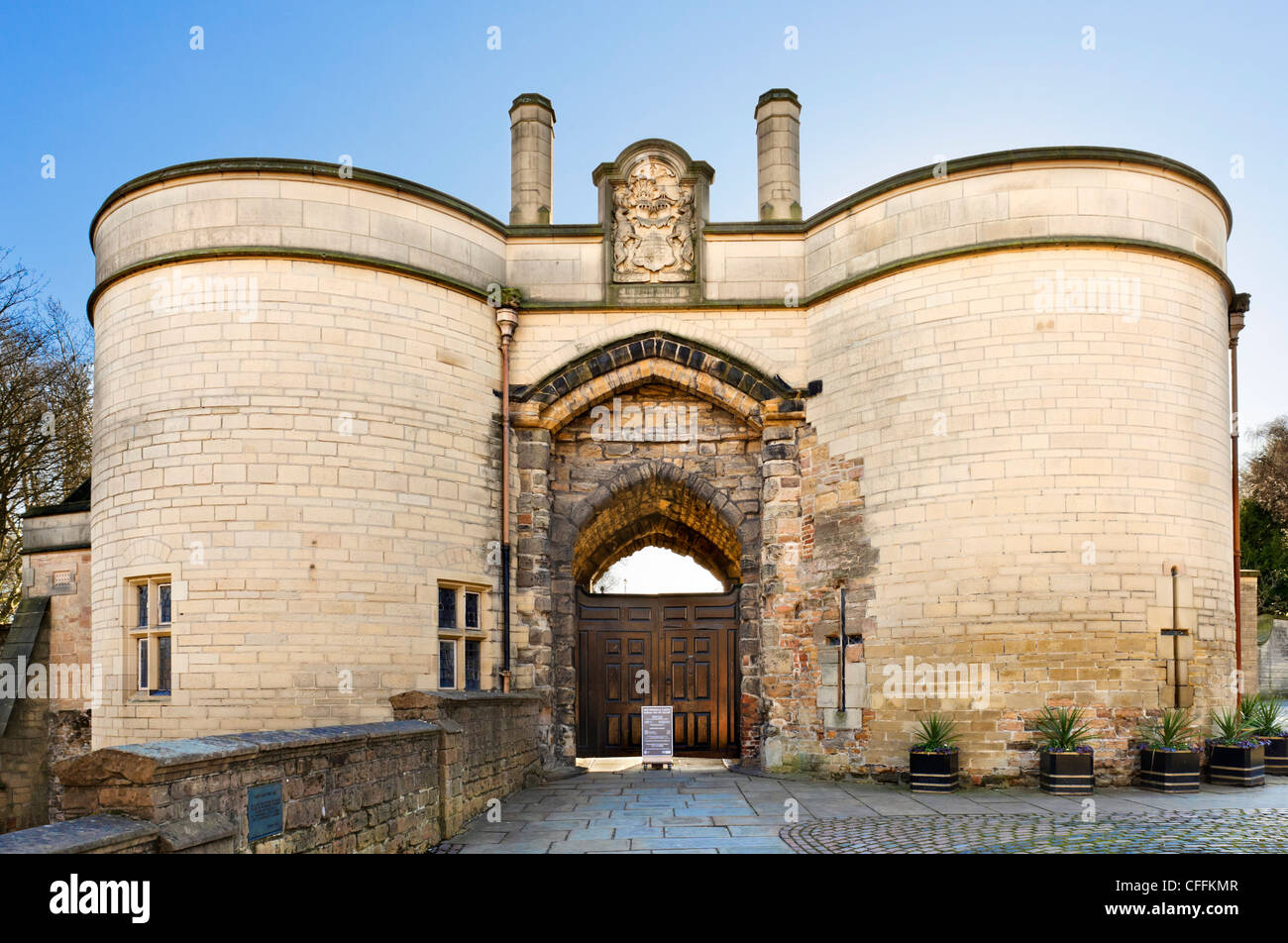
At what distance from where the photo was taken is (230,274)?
11398 mm

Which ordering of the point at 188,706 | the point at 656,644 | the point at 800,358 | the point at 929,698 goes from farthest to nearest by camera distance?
the point at 656,644 → the point at 800,358 → the point at 929,698 → the point at 188,706

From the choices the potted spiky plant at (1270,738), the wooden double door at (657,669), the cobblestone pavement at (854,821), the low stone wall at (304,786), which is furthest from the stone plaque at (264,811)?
the potted spiky plant at (1270,738)

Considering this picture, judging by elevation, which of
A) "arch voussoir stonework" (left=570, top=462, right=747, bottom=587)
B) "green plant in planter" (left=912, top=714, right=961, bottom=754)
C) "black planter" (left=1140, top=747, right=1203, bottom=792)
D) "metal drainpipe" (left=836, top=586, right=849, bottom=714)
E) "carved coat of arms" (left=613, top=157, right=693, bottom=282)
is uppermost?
"carved coat of arms" (left=613, top=157, right=693, bottom=282)

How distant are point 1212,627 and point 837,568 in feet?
13.2

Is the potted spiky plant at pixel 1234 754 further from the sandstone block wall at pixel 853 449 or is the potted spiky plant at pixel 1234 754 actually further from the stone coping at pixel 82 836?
the stone coping at pixel 82 836

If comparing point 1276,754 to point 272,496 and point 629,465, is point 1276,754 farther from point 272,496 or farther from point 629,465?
point 272,496

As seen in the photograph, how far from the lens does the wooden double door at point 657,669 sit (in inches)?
586

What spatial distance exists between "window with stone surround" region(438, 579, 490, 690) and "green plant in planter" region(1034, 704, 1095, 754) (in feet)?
20.6

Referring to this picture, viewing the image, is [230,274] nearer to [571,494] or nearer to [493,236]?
[493,236]

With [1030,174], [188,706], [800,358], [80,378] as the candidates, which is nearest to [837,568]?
[800,358]

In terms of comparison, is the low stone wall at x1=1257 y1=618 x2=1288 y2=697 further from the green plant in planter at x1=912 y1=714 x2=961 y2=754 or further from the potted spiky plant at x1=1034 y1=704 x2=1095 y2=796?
the green plant in planter at x1=912 y1=714 x2=961 y2=754

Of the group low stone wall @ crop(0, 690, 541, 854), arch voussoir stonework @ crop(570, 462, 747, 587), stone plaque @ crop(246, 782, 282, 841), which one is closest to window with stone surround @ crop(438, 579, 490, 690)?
low stone wall @ crop(0, 690, 541, 854)

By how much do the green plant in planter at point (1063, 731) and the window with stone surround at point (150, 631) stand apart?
9015 millimetres

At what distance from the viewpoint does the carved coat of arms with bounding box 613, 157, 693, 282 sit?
1364cm
